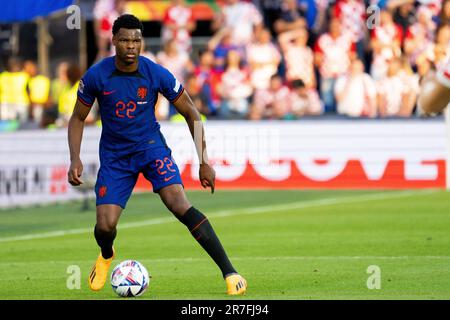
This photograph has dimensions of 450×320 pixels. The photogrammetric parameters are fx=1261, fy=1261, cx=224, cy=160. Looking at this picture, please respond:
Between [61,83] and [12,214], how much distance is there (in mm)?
7114

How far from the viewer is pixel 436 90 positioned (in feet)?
23.9

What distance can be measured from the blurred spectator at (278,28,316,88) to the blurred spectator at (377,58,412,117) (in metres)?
1.57

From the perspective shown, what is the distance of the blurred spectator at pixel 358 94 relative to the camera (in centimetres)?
2394

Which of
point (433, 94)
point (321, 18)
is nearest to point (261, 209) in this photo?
point (321, 18)

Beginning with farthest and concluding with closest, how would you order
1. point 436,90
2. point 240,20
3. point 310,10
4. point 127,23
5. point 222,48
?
point 240,20
point 222,48
point 310,10
point 127,23
point 436,90

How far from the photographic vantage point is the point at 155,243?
15.6 meters

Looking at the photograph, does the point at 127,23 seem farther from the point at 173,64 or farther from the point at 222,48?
the point at 222,48

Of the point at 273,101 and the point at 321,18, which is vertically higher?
the point at 321,18

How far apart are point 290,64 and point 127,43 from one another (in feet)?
49.0

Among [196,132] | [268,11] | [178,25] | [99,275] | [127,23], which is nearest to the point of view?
[127,23]

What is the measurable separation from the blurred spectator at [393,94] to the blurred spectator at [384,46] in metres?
0.39
